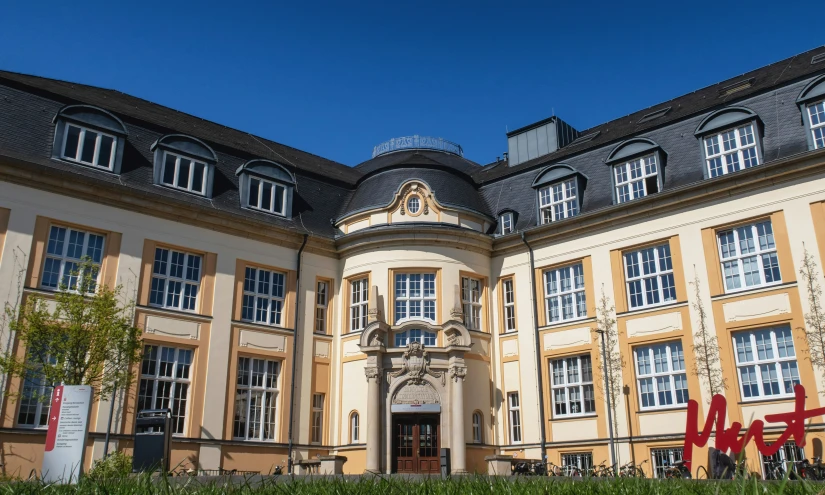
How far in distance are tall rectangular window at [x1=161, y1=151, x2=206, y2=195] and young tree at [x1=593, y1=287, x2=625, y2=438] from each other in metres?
14.5

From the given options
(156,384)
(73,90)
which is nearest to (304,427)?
(156,384)

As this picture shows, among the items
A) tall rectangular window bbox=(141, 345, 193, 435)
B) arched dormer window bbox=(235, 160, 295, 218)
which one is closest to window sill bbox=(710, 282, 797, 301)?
arched dormer window bbox=(235, 160, 295, 218)

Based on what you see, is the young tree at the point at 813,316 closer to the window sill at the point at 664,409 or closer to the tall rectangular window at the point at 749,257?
the tall rectangular window at the point at 749,257

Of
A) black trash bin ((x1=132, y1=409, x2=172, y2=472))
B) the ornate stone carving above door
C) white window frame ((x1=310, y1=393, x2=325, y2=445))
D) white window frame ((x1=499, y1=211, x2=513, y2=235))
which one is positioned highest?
white window frame ((x1=499, y1=211, x2=513, y2=235))

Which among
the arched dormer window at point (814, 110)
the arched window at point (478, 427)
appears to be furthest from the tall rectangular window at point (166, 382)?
the arched dormer window at point (814, 110)

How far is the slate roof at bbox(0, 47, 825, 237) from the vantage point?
2197cm

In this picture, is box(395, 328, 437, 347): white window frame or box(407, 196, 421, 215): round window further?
box(407, 196, 421, 215): round window

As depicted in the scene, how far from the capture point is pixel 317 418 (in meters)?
25.9

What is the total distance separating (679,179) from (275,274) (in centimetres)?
1457

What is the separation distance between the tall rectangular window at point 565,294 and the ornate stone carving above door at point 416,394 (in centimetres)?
500

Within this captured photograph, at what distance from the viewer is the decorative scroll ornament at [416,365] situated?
2466 centimetres

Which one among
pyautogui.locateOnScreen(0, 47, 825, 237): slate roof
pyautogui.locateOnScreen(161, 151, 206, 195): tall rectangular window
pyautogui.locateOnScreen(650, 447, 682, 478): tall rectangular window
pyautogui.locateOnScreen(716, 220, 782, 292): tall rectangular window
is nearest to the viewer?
pyautogui.locateOnScreen(716, 220, 782, 292): tall rectangular window

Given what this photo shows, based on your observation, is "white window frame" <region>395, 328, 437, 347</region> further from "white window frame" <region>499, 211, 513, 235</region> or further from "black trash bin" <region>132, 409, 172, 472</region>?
"black trash bin" <region>132, 409, 172, 472</region>

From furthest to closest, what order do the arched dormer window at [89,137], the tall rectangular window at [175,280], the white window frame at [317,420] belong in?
the white window frame at [317,420] < the tall rectangular window at [175,280] < the arched dormer window at [89,137]
